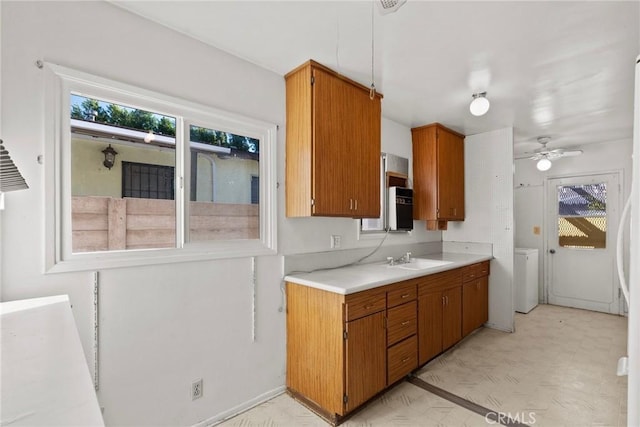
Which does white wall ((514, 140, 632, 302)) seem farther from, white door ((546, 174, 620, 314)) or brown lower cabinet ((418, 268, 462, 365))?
brown lower cabinet ((418, 268, 462, 365))

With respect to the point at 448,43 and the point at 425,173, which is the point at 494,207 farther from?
the point at 448,43

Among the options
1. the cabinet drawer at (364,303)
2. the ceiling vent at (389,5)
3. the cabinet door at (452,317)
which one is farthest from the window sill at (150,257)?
the cabinet door at (452,317)

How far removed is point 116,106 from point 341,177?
1.55 metres

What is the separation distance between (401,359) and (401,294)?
52cm

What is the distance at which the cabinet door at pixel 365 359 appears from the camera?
6.79ft

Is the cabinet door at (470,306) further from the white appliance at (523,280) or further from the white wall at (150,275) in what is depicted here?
the white wall at (150,275)

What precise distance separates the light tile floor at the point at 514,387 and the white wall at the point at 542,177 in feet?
5.86

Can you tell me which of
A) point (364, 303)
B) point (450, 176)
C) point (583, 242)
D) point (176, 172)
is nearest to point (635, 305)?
point (364, 303)

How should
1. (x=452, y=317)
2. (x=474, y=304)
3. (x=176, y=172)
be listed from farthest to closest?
(x=474, y=304), (x=452, y=317), (x=176, y=172)

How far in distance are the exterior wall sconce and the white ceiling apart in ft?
2.64

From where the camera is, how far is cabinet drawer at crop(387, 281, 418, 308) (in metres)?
2.39

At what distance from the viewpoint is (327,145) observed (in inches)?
92.9

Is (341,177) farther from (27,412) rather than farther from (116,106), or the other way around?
(27,412)

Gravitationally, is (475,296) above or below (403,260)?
below
